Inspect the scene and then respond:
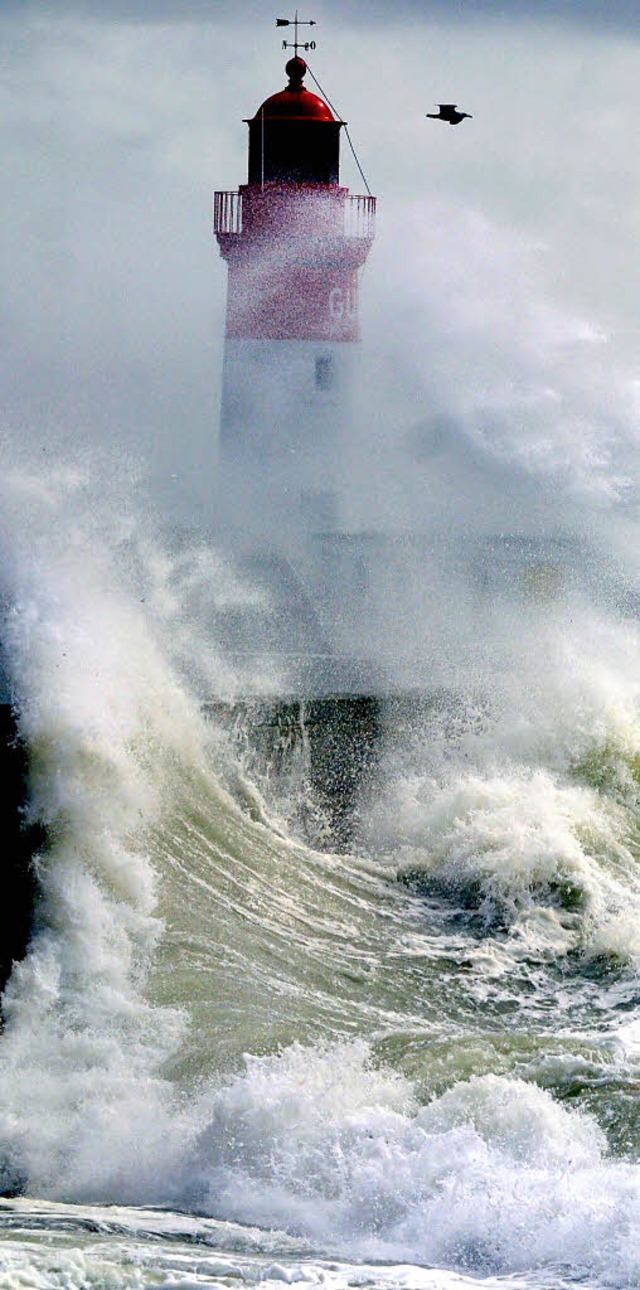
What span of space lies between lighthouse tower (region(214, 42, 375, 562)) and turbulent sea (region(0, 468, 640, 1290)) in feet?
22.2

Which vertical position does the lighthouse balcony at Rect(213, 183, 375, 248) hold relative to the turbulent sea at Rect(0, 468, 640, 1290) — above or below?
above

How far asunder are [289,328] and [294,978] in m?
14.5

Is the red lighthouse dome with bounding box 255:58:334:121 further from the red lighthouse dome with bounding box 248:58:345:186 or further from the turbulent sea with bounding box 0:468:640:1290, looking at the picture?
the turbulent sea with bounding box 0:468:640:1290

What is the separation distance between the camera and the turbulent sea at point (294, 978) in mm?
7367

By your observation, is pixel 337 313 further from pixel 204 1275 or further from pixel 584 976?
pixel 204 1275

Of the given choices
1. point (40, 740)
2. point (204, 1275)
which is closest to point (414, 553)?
point (40, 740)

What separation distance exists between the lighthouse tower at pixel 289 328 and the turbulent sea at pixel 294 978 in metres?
6.75

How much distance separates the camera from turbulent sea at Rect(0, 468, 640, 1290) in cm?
737

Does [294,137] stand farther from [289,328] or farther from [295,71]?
[289,328]

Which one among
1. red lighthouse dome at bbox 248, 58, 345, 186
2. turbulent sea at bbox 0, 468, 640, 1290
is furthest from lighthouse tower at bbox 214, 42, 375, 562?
turbulent sea at bbox 0, 468, 640, 1290

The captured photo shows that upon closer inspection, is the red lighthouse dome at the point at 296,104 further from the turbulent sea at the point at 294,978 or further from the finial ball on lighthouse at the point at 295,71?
the turbulent sea at the point at 294,978

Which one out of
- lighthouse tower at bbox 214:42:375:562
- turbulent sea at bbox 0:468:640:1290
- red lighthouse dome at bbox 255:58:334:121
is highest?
red lighthouse dome at bbox 255:58:334:121

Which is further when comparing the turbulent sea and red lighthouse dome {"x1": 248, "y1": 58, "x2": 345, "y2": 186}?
red lighthouse dome {"x1": 248, "y1": 58, "x2": 345, "y2": 186}

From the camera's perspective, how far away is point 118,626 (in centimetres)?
1459
